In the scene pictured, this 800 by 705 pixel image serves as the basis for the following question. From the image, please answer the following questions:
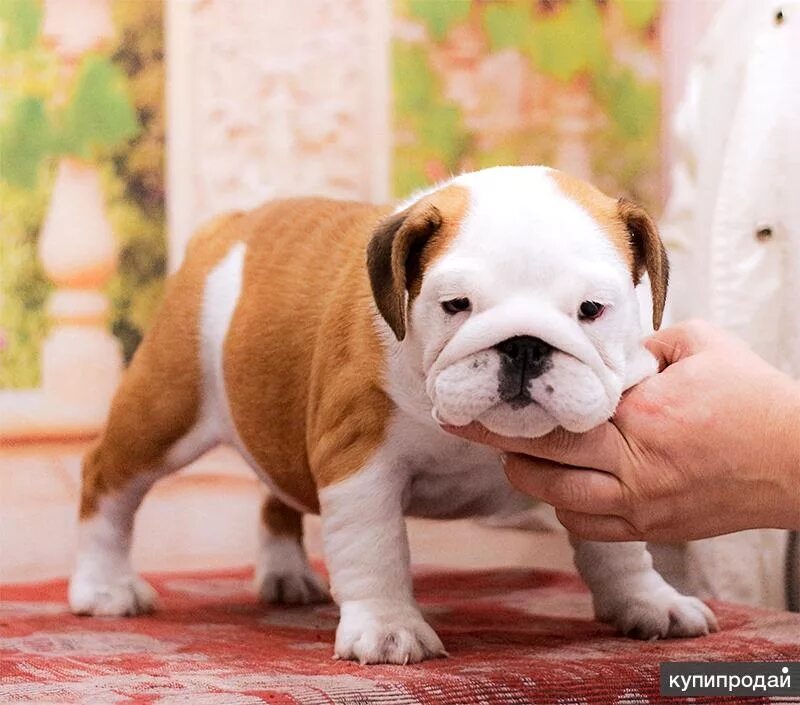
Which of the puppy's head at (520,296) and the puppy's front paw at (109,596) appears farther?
the puppy's front paw at (109,596)

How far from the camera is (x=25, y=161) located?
8.15 feet

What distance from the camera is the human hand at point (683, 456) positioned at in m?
1.40

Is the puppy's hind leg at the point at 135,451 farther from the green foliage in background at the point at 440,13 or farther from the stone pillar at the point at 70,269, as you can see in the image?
the green foliage in background at the point at 440,13

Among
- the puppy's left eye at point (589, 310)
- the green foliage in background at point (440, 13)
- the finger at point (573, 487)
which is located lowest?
the finger at point (573, 487)

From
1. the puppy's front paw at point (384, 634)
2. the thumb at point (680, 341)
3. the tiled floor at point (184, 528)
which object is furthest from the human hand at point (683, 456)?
the tiled floor at point (184, 528)

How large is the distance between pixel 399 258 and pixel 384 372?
7.7 inches

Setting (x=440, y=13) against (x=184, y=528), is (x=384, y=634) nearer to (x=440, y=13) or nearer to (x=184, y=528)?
A: (x=184, y=528)

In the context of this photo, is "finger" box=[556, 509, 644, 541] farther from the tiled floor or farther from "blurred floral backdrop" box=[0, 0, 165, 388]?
"blurred floral backdrop" box=[0, 0, 165, 388]

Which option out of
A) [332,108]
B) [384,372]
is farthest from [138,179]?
[384,372]

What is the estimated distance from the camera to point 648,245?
1.45m

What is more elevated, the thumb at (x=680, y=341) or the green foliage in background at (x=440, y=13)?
the green foliage in background at (x=440, y=13)

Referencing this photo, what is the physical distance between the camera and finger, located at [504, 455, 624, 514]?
1.41m

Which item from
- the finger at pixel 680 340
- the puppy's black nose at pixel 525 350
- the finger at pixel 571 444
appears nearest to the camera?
the puppy's black nose at pixel 525 350

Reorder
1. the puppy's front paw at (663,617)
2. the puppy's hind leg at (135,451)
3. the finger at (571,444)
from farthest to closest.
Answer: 1. the puppy's hind leg at (135,451)
2. the puppy's front paw at (663,617)
3. the finger at (571,444)
